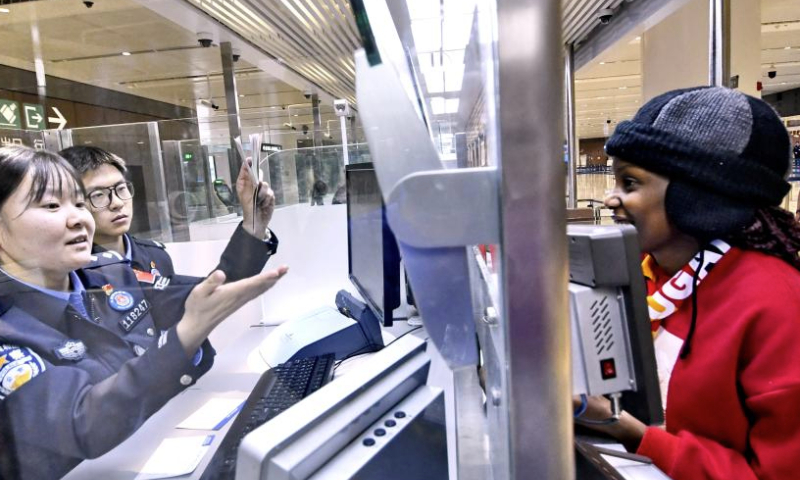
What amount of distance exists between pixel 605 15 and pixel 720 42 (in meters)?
2.00

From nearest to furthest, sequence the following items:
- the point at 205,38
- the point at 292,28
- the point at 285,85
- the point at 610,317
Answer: the point at 610,317 < the point at 292,28 < the point at 205,38 < the point at 285,85

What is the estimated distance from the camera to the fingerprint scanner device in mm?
1229

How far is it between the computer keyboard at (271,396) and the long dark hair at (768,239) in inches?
34.8

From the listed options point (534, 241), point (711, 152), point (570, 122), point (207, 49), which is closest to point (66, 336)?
point (534, 241)

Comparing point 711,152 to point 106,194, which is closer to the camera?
point 711,152

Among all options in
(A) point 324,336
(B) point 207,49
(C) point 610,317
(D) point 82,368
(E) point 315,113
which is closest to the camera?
(C) point 610,317

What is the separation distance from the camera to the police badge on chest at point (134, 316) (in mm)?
943

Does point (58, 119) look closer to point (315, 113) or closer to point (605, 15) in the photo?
point (315, 113)

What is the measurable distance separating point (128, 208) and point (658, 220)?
1154mm


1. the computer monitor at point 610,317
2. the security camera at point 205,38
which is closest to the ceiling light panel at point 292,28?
the security camera at point 205,38

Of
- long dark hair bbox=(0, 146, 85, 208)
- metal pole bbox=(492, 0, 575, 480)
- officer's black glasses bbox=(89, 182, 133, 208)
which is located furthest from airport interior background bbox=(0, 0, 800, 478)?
long dark hair bbox=(0, 146, 85, 208)

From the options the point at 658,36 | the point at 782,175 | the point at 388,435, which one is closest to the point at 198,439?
the point at 388,435

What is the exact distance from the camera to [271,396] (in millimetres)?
941

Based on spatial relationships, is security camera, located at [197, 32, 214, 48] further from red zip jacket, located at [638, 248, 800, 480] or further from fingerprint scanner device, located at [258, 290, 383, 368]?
red zip jacket, located at [638, 248, 800, 480]
